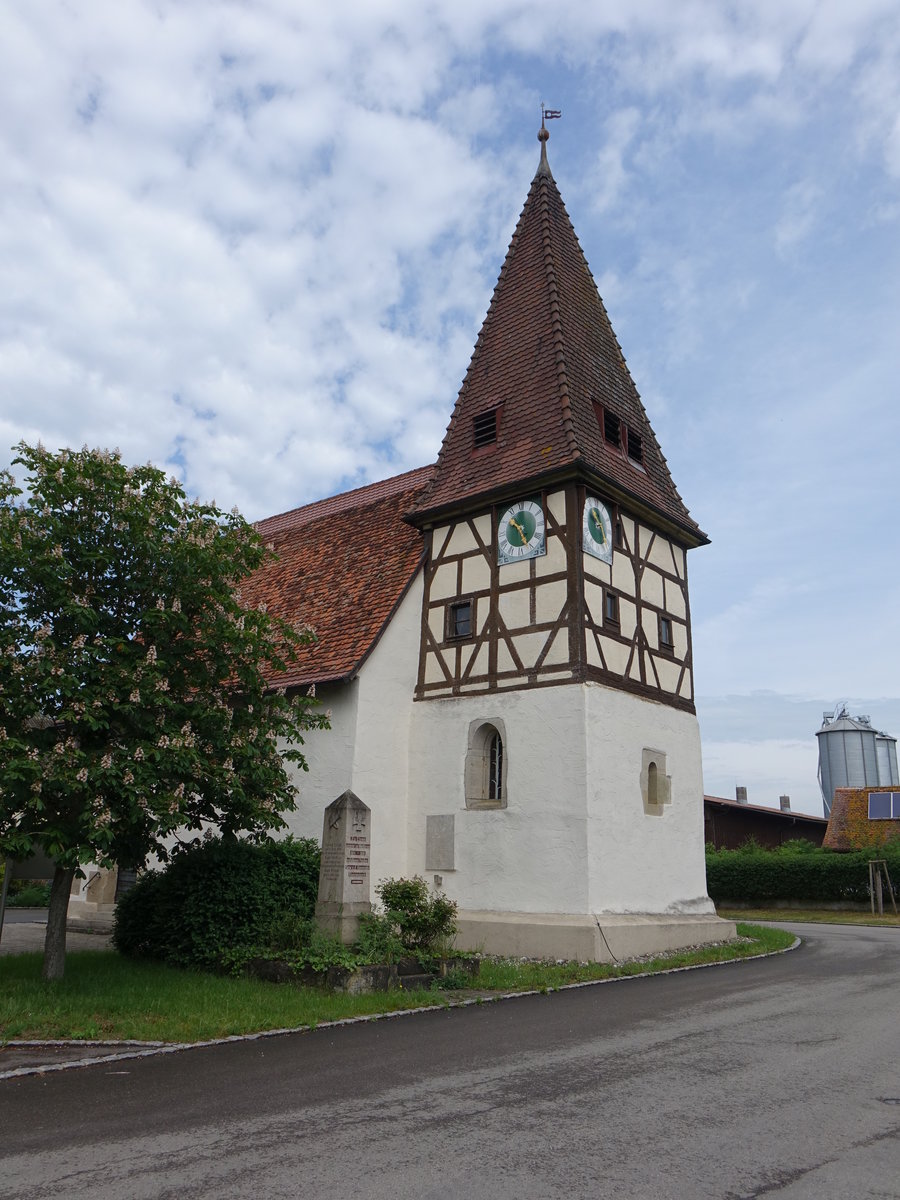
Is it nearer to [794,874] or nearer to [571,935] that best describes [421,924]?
[571,935]

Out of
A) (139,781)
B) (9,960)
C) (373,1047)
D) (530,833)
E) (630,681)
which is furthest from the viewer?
(630,681)

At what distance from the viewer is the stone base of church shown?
46.7 feet

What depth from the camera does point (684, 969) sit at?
46.7 ft

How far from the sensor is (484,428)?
62.6 ft

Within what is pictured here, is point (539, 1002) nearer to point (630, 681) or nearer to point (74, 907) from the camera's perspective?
point (630, 681)

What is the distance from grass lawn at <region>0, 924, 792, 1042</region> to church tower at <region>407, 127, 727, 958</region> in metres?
2.04

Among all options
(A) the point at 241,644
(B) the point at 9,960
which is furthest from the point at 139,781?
(B) the point at 9,960

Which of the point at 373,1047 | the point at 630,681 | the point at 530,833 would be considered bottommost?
the point at 373,1047

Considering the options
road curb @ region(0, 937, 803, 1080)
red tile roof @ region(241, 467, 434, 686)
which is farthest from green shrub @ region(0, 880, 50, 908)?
road curb @ region(0, 937, 803, 1080)

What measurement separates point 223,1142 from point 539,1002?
6.31 metres

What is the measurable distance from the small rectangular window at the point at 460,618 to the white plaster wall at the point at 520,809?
130cm

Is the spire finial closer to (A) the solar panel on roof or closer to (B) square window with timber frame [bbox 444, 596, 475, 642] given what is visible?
(B) square window with timber frame [bbox 444, 596, 475, 642]

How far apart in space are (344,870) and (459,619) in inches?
255

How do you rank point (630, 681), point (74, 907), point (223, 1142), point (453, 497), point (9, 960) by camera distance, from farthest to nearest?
point (74, 907), point (453, 497), point (630, 681), point (9, 960), point (223, 1142)
